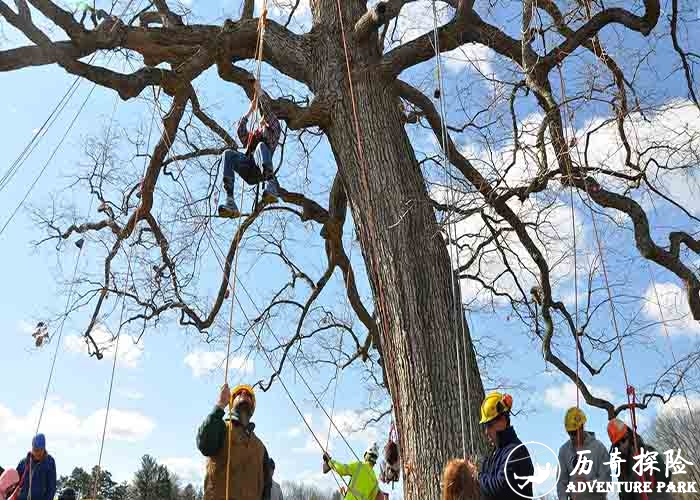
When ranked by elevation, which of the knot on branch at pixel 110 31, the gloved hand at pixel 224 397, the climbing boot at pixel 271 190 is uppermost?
the knot on branch at pixel 110 31

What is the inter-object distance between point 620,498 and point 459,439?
99cm

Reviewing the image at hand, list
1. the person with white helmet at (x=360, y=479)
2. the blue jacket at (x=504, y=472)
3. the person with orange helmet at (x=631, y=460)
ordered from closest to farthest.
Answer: the blue jacket at (x=504, y=472) < the person with orange helmet at (x=631, y=460) < the person with white helmet at (x=360, y=479)

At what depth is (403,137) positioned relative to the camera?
4844 millimetres

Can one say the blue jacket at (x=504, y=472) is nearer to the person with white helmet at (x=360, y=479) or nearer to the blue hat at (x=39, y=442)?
the person with white helmet at (x=360, y=479)

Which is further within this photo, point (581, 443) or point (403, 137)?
point (403, 137)

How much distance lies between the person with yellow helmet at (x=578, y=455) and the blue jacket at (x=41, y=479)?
431cm

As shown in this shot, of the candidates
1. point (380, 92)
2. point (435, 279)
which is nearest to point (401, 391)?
point (435, 279)

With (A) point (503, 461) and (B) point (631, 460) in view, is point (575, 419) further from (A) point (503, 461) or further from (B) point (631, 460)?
(A) point (503, 461)

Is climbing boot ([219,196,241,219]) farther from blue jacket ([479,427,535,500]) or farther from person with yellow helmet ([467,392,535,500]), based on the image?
blue jacket ([479,427,535,500])

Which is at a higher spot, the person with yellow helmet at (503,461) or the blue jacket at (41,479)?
the blue jacket at (41,479)

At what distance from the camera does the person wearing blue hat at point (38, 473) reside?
218 inches

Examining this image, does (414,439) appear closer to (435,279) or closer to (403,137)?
(435,279)

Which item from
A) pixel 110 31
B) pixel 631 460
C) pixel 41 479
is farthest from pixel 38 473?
pixel 631 460

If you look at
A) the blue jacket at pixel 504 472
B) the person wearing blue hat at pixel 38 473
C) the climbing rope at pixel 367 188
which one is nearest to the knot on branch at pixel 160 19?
the climbing rope at pixel 367 188
